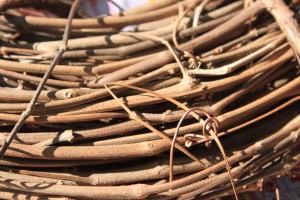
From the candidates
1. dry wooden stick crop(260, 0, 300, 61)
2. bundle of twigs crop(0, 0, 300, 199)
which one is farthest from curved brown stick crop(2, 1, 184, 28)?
dry wooden stick crop(260, 0, 300, 61)

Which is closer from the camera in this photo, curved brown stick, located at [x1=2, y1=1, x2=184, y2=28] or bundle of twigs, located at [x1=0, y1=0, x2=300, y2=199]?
bundle of twigs, located at [x1=0, y1=0, x2=300, y2=199]

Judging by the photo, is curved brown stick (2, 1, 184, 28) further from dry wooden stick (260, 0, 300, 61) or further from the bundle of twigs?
dry wooden stick (260, 0, 300, 61)

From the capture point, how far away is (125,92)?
0.55m

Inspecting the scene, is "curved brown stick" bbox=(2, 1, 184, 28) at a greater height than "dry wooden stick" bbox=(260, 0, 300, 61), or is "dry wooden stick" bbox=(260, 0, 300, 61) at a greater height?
"curved brown stick" bbox=(2, 1, 184, 28)

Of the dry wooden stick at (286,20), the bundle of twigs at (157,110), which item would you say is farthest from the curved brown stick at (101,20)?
the dry wooden stick at (286,20)

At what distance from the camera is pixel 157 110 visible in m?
0.56

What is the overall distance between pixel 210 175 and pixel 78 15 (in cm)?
46

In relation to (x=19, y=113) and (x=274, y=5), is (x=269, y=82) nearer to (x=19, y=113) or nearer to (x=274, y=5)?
(x=274, y=5)

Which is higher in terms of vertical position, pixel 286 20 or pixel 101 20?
pixel 101 20

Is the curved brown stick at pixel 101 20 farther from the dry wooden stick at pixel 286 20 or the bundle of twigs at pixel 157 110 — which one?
the dry wooden stick at pixel 286 20

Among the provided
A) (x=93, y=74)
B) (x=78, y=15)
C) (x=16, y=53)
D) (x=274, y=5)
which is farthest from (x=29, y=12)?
(x=274, y=5)

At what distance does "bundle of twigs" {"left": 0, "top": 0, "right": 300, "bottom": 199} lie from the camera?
1.67 ft

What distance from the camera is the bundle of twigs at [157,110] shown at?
1.67 ft

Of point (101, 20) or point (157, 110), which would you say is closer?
point (157, 110)
